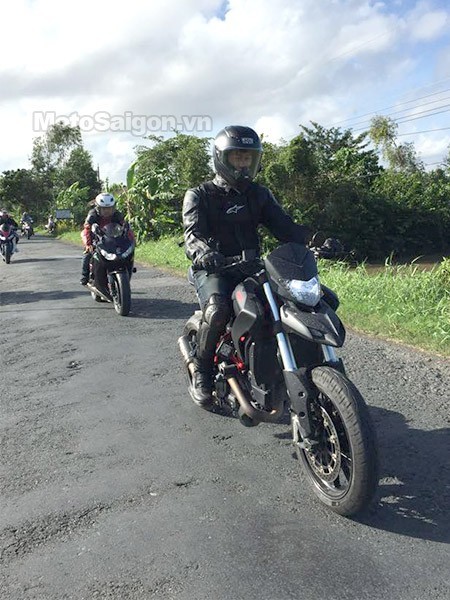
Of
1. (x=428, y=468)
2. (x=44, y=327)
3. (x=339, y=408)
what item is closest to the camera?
(x=339, y=408)

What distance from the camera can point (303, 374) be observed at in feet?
10.2

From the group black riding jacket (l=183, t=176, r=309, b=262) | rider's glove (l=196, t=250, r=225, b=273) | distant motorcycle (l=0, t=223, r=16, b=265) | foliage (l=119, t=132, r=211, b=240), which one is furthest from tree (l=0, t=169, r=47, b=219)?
rider's glove (l=196, t=250, r=225, b=273)

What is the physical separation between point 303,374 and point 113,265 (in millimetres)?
6558

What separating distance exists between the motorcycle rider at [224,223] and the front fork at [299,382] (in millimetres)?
625

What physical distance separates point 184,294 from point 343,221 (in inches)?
692

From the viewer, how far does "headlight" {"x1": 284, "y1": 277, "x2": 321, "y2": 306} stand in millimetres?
3168

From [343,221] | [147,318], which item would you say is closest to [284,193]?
[343,221]

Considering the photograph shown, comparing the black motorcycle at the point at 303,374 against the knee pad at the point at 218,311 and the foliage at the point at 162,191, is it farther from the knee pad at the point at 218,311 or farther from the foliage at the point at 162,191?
the foliage at the point at 162,191

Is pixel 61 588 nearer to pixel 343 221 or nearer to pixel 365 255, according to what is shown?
pixel 343 221

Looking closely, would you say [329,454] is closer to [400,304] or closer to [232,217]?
[232,217]

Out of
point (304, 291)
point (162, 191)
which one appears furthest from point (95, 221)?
point (162, 191)

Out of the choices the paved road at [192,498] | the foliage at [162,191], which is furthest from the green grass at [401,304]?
the foliage at [162,191]

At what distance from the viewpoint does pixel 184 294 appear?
10.6m

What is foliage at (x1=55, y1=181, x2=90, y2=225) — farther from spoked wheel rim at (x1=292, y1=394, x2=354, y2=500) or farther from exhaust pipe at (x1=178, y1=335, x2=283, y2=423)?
spoked wheel rim at (x1=292, y1=394, x2=354, y2=500)
